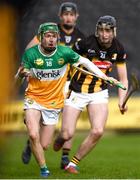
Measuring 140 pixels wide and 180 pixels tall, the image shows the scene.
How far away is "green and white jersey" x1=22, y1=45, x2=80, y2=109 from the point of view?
910cm

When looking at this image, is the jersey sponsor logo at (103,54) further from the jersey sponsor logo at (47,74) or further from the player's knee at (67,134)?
the player's knee at (67,134)

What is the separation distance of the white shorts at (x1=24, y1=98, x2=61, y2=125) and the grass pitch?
0.42 m

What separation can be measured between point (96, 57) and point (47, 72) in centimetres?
80

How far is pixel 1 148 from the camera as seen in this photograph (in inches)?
253

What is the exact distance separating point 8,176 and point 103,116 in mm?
1454

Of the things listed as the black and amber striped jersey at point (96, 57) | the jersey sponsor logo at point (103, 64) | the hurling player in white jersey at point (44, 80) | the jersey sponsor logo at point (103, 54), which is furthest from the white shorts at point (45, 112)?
the jersey sponsor logo at point (103, 54)

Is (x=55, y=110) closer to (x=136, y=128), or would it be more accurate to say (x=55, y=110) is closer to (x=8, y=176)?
(x=8, y=176)

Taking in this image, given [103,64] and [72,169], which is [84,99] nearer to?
→ [103,64]

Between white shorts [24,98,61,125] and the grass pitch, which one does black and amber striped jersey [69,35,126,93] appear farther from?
the grass pitch

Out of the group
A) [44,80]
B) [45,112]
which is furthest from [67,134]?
[44,80]

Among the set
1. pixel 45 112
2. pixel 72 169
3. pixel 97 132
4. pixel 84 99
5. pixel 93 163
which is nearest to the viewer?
pixel 45 112

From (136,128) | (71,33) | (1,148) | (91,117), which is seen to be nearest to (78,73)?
(91,117)

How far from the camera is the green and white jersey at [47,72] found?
9.10 metres

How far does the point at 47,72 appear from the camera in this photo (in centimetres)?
916
